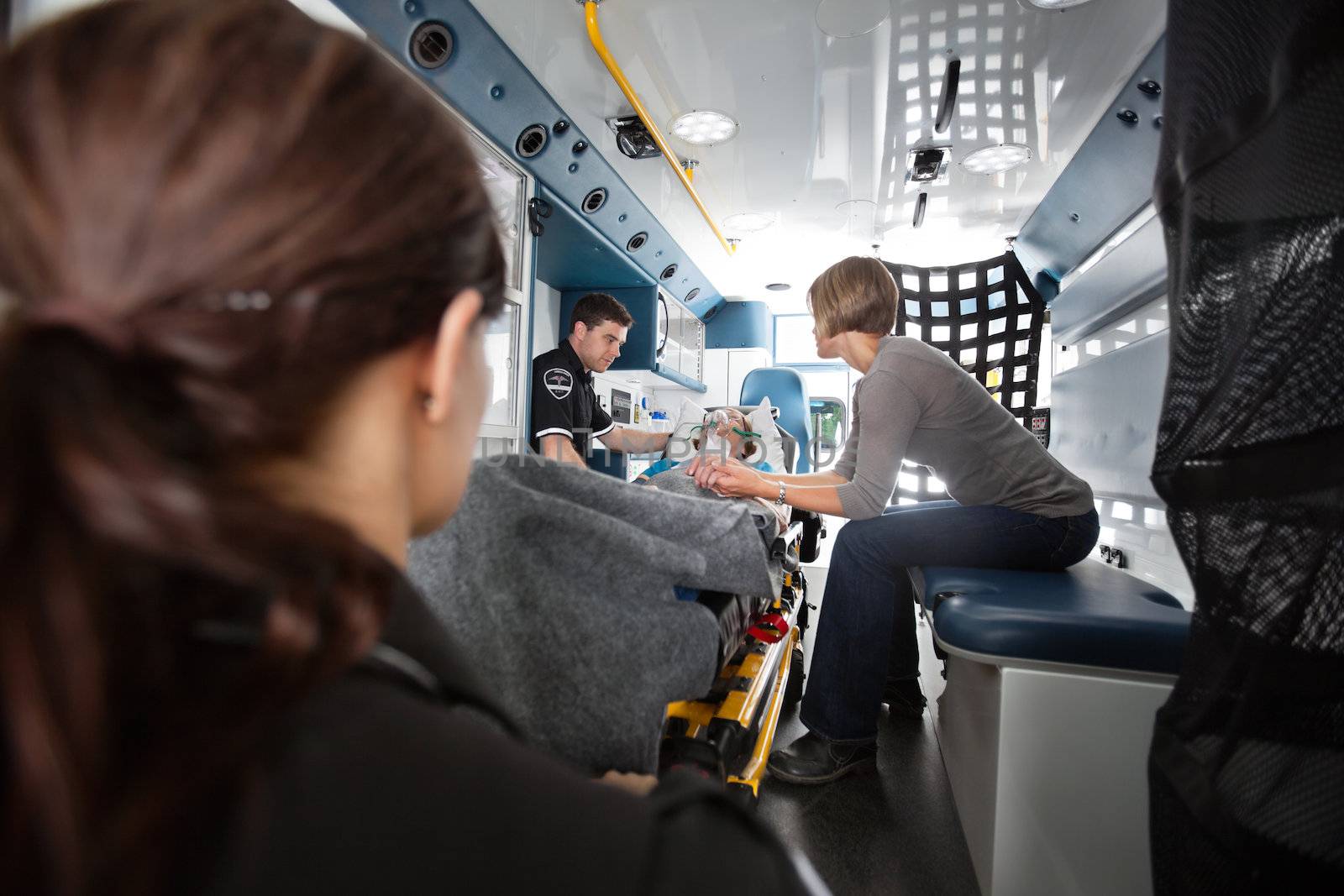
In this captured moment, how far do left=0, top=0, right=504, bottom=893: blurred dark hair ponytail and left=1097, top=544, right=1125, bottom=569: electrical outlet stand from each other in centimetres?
308

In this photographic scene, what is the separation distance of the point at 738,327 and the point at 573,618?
5.56 metres

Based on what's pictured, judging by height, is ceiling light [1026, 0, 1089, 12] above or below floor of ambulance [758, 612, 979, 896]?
above

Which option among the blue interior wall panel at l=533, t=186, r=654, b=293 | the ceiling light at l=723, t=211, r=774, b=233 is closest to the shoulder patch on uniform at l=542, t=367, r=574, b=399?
the blue interior wall panel at l=533, t=186, r=654, b=293

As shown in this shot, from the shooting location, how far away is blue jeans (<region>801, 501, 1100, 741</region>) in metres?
1.75

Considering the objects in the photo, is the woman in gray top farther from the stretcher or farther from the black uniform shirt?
the black uniform shirt

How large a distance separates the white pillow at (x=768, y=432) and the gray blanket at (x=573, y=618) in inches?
63.1

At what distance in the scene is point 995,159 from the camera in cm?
310

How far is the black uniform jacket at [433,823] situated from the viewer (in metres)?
0.29

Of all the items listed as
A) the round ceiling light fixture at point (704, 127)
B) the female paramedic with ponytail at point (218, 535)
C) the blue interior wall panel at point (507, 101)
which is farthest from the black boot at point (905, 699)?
the blue interior wall panel at point (507, 101)

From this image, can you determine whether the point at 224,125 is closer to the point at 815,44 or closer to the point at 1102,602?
the point at 1102,602

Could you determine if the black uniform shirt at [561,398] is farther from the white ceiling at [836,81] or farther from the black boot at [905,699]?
the black boot at [905,699]

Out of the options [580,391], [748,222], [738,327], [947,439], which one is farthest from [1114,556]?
[738,327]

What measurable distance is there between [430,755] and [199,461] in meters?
0.19

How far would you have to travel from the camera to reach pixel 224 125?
329 mm
